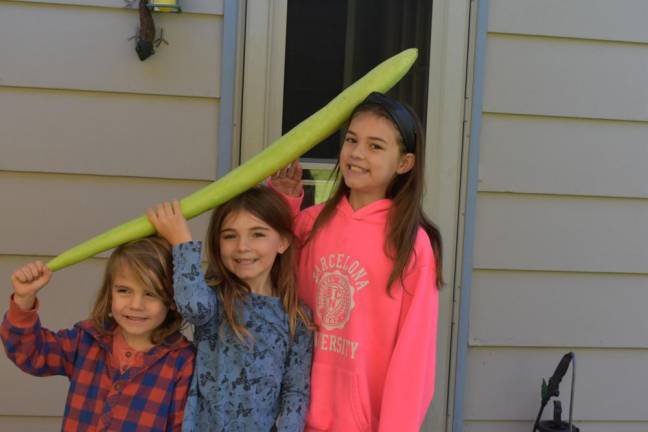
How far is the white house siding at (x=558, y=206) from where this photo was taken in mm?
3092

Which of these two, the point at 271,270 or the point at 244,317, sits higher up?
the point at 271,270

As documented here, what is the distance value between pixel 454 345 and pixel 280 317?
1.36 meters

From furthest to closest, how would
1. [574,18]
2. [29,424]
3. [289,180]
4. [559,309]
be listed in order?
[559,309]
[574,18]
[29,424]
[289,180]

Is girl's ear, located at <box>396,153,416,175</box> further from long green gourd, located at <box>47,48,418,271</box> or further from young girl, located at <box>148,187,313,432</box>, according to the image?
young girl, located at <box>148,187,313,432</box>

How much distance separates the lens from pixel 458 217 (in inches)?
122

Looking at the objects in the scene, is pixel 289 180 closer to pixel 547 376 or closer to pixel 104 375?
pixel 104 375

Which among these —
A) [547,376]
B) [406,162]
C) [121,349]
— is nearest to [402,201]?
[406,162]

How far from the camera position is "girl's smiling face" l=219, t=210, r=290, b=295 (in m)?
1.96

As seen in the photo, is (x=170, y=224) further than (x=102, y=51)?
No

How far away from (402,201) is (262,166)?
1.26ft

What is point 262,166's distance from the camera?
2027 millimetres

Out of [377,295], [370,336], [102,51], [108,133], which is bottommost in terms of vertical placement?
[370,336]

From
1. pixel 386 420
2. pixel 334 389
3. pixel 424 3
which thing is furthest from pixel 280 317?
pixel 424 3

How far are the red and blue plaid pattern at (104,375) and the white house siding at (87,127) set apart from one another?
990mm
